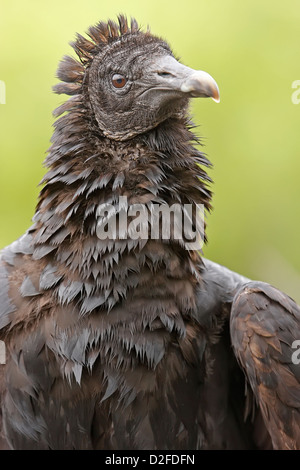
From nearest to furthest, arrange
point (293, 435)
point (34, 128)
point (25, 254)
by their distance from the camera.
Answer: point (293, 435)
point (25, 254)
point (34, 128)

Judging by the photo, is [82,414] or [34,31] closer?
[82,414]

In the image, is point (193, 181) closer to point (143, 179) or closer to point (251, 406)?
point (143, 179)

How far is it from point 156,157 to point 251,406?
1.44 m

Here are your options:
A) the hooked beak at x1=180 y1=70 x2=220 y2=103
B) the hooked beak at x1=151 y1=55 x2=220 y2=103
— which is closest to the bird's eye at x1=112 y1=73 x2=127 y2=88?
the hooked beak at x1=151 y1=55 x2=220 y2=103

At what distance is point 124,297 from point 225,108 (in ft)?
13.4

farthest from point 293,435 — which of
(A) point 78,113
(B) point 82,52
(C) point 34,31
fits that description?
(C) point 34,31

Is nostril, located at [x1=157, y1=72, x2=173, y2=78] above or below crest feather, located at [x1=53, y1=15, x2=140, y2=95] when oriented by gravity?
below

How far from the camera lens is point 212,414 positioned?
4.35m

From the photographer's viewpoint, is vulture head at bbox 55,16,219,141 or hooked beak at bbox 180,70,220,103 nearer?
hooked beak at bbox 180,70,220,103

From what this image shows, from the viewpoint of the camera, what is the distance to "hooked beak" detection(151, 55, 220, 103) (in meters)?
3.92

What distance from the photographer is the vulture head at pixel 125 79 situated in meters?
4.16

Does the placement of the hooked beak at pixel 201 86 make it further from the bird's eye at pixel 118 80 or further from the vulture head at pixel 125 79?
the bird's eye at pixel 118 80

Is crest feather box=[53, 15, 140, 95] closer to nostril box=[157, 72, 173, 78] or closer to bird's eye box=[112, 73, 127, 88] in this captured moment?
bird's eye box=[112, 73, 127, 88]

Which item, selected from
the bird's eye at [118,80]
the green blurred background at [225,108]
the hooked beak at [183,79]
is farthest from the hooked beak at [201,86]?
the green blurred background at [225,108]
